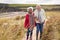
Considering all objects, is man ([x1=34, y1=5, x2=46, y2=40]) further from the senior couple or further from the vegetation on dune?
the vegetation on dune

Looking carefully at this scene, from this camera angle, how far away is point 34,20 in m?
2.35

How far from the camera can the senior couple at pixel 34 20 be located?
2324mm

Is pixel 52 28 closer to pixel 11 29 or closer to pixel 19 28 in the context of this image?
pixel 19 28

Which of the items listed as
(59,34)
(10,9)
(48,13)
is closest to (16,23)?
(10,9)

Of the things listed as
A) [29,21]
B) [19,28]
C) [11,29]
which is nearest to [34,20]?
[29,21]

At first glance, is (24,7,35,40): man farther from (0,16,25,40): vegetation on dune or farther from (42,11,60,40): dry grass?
(42,11,60,40): dry grass

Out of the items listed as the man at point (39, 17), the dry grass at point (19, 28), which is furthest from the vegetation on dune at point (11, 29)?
the man at point (39, 17)

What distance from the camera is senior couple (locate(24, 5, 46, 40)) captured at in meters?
2.32

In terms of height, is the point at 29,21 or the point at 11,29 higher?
the point at 29,21

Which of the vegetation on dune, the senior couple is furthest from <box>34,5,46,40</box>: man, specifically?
the vegetation on dune

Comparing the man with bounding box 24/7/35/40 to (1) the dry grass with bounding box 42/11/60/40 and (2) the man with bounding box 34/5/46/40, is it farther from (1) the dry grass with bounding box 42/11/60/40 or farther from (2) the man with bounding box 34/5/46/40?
(1) the dry grass with bounding box 42/11/60/40

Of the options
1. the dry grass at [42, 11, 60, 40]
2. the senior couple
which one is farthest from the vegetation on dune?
the dry grass at [42, 11, 60, 40]

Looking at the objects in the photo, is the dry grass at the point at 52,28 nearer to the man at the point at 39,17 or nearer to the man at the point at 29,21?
the man at the point at 39,17

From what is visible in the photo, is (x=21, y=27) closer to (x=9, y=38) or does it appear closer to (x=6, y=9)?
(x=9, y=38)
